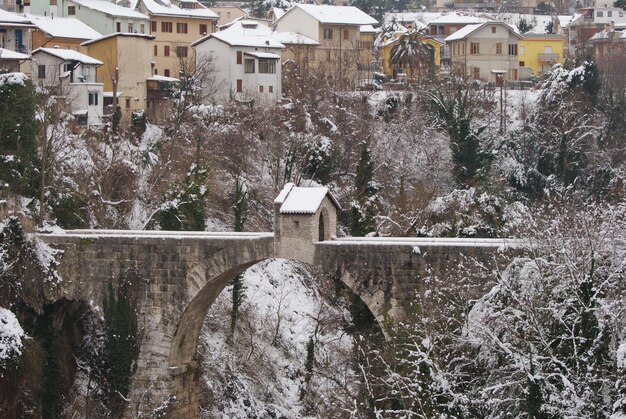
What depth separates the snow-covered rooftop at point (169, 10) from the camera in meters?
95.1

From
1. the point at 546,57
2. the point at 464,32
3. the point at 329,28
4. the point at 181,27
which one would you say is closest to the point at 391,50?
the point at 329,28

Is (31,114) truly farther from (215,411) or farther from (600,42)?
(600,42)

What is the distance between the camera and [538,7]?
139875 mm

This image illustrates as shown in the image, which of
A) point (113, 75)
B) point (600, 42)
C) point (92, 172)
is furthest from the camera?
point (600, 42)

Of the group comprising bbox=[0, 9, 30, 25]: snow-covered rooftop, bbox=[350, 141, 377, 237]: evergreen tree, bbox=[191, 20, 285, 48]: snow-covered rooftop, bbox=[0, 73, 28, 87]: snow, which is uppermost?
bbox=[0, 9, 30, 25]: snow-covered rooftop

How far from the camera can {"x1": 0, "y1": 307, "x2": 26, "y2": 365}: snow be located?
45250 mm

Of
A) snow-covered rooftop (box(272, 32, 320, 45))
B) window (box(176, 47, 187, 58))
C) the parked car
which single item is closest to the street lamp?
the parked car

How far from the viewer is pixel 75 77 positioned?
78250mm

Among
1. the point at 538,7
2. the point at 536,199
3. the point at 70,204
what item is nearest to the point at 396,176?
the point at 536,199

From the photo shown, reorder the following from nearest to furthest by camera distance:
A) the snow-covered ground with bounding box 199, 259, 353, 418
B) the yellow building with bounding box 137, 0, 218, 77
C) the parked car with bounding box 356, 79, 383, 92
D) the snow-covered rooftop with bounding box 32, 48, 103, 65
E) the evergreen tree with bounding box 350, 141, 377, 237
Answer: the snow-covered ground with bounding box 199, 259, 353, 418
the evergreen tree with bounding box 350, 141, 377, 237
the snow-covered rooftop with bounding box 32, 48, 103, 65
the parked car with bounding box 356, 79, 383, 92
the yellow building with bounding box 137, 0, 218, 77

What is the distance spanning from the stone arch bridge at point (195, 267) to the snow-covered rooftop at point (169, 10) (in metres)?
48.5

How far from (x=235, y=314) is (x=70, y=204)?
775 cm

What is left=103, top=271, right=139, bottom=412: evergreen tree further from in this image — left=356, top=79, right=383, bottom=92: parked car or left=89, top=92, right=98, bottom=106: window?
left=356, top=79, right=383, bottom=92: parked car

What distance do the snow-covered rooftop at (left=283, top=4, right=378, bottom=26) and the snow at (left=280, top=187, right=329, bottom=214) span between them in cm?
5340
